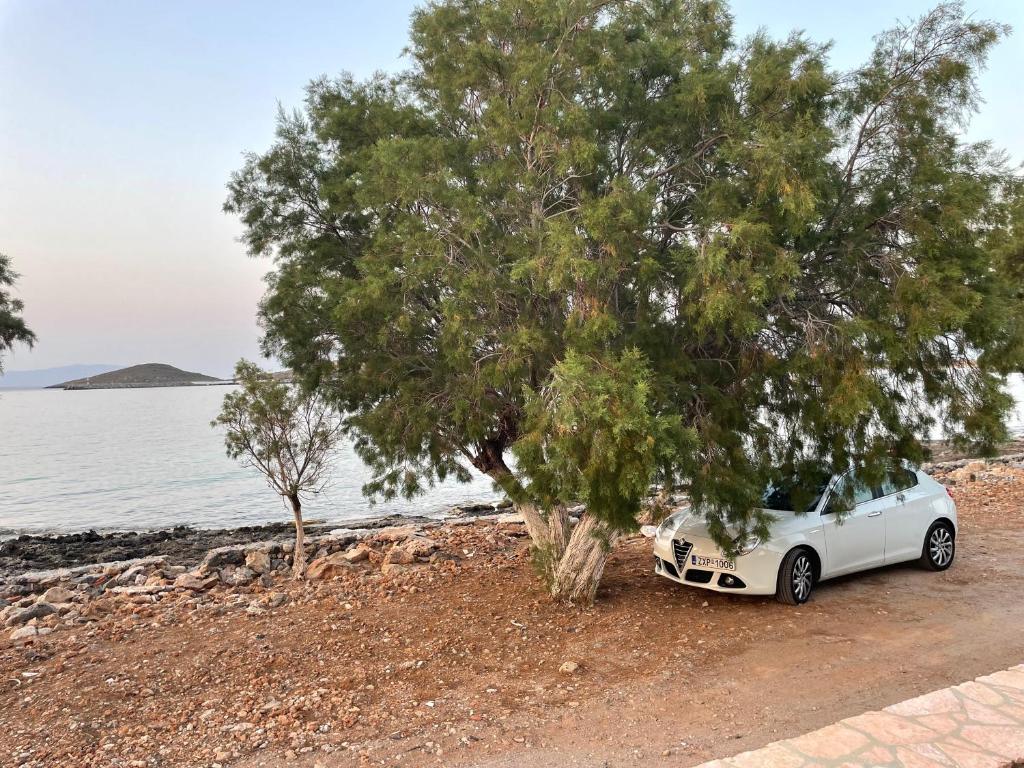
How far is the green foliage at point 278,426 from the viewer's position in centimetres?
1184

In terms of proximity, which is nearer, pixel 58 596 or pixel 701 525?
pixel 701 525

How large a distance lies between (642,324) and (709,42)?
339cm

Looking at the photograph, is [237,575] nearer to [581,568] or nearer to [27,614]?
[27,614]

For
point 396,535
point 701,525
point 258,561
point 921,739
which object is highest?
point 701,525

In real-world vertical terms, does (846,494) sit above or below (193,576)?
above

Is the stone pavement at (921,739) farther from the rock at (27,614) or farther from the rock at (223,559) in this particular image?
the rock at (223,559)

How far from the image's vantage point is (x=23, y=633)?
30.7 feet

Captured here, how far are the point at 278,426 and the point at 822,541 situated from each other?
8.34m

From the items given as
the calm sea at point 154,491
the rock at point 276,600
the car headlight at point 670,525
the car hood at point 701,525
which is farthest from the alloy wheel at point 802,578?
the calm sea at point 154,491

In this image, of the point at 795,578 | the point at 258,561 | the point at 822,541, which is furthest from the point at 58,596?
the point at 822,541

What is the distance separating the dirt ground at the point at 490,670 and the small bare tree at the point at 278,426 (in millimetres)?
2477

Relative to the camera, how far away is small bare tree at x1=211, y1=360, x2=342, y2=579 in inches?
466

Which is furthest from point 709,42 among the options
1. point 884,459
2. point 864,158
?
point 884,459

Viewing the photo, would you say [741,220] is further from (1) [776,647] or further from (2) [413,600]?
(2) [413,600]
